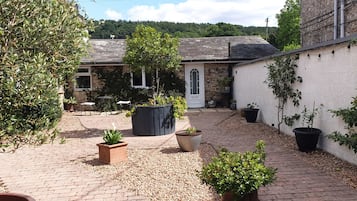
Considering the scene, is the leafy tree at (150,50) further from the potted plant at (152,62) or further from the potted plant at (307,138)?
the potted plant at (307,138)

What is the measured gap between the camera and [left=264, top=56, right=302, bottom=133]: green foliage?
28.5ft

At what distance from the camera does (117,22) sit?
32344 mm

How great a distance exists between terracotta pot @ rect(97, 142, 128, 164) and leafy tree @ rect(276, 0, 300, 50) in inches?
1223

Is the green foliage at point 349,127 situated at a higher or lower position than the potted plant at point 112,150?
higher

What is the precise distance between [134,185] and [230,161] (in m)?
2.02

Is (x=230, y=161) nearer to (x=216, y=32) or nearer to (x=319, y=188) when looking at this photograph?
(x=319, y=188)

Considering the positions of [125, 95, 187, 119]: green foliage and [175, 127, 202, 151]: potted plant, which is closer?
[175, 127, 202, 151]: potted plant

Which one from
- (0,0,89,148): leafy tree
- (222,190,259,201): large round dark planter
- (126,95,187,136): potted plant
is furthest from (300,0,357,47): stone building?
(0,0,89,148): leafy tree

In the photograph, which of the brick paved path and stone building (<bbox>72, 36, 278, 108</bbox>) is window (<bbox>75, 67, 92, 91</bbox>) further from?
the brick paved path

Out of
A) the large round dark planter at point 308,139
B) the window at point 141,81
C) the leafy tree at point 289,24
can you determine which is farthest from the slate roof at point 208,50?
the leafy tree at point 289,24

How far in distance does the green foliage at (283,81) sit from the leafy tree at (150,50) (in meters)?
3.52

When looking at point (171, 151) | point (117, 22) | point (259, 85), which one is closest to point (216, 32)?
point (117, 22)

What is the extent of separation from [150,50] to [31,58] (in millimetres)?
8001

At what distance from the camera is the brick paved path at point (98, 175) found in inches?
187
